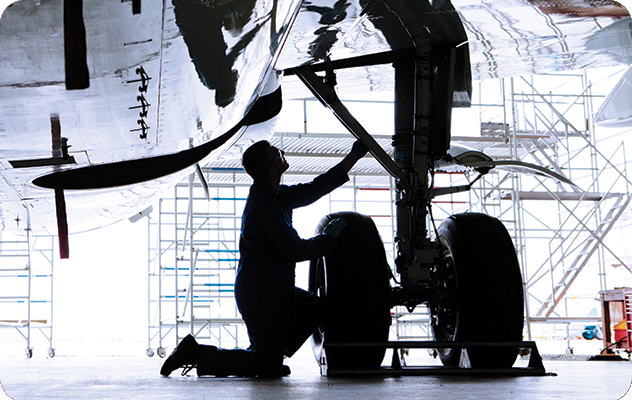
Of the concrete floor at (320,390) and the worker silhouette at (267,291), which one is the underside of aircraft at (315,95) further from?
the concrete floor at (320,390)

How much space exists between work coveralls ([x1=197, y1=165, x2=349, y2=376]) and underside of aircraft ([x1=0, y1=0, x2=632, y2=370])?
168 millimetres

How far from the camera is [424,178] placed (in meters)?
2.95

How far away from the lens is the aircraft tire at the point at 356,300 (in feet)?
8.97

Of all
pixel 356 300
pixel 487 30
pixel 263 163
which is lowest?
pixel 356 300

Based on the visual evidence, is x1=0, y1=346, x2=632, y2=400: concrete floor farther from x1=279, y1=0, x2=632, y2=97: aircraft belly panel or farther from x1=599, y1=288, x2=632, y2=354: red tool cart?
x1=599, y1=288, x2=632, y2=354: red tool cart

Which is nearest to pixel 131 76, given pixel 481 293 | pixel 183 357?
pixel 183 357

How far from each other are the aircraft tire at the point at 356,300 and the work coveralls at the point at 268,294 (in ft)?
0.35

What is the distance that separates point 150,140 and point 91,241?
17.9m

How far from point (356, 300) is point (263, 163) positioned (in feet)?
2.61

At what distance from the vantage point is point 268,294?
2.76m

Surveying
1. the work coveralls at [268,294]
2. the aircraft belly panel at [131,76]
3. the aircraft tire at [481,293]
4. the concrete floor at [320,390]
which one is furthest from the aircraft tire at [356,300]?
the aircraft belly panel at [131,76]

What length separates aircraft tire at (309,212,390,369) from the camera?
273cm

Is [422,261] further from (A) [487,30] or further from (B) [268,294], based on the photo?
(A) [487,30]

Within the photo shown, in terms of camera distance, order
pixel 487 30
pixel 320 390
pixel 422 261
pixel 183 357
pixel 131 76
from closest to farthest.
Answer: pixel 131 76 → pixel 320 390 → pixel 183 357 → pixel 487 30 → pixel 422 261
